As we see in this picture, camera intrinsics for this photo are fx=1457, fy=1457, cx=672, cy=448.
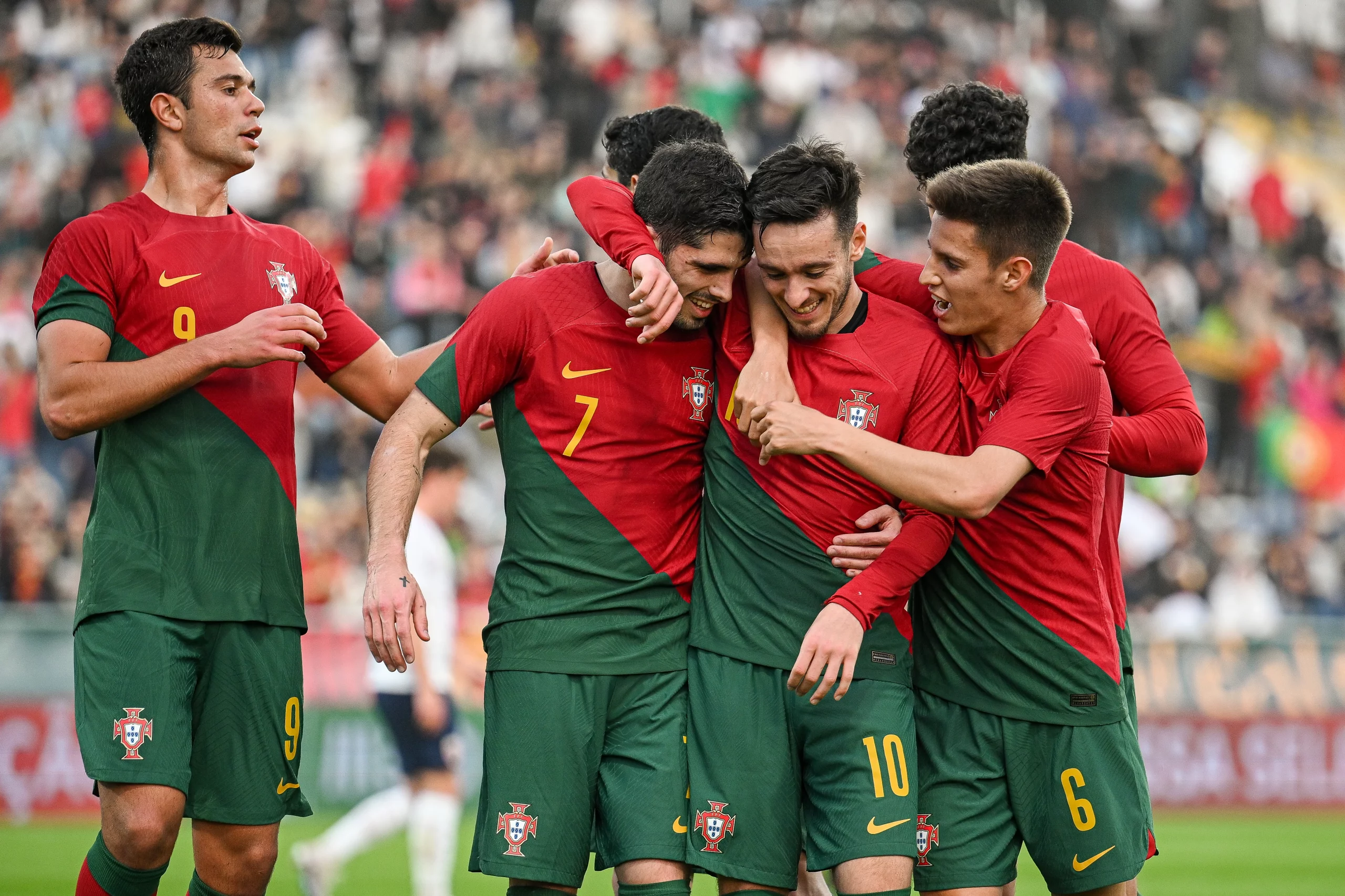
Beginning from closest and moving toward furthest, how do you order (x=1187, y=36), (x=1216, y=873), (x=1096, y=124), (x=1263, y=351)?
(x=1216, y=873) → (x=1263, y=351) → (x=1096, y=124) → (x=1187, y=36)

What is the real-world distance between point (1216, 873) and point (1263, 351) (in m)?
8.61

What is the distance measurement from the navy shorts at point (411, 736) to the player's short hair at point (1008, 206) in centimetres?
523

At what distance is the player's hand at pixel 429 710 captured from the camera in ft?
27.5

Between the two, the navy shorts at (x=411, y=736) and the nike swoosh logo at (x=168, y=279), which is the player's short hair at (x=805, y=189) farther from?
the navy shorts at (x=411, y=736)

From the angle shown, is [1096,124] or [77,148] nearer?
[77,148]

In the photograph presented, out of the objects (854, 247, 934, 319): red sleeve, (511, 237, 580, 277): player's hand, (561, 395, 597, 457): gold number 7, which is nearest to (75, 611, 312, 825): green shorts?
(561, 395, 597, 457): gold number 7

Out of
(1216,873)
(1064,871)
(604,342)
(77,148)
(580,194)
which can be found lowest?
(1216,873)

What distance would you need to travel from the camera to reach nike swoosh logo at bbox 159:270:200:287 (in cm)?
452

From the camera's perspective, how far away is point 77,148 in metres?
15.8

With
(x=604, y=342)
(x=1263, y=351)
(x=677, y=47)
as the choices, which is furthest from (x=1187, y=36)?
(x=604, y=342)

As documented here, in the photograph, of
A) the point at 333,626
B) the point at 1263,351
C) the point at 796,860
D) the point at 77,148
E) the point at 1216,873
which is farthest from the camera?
the point at 1263,351

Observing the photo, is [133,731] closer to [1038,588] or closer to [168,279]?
[168,279]

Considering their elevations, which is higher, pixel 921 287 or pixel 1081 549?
pixel 921 287

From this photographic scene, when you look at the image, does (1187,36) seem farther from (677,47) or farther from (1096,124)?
(677,47)
